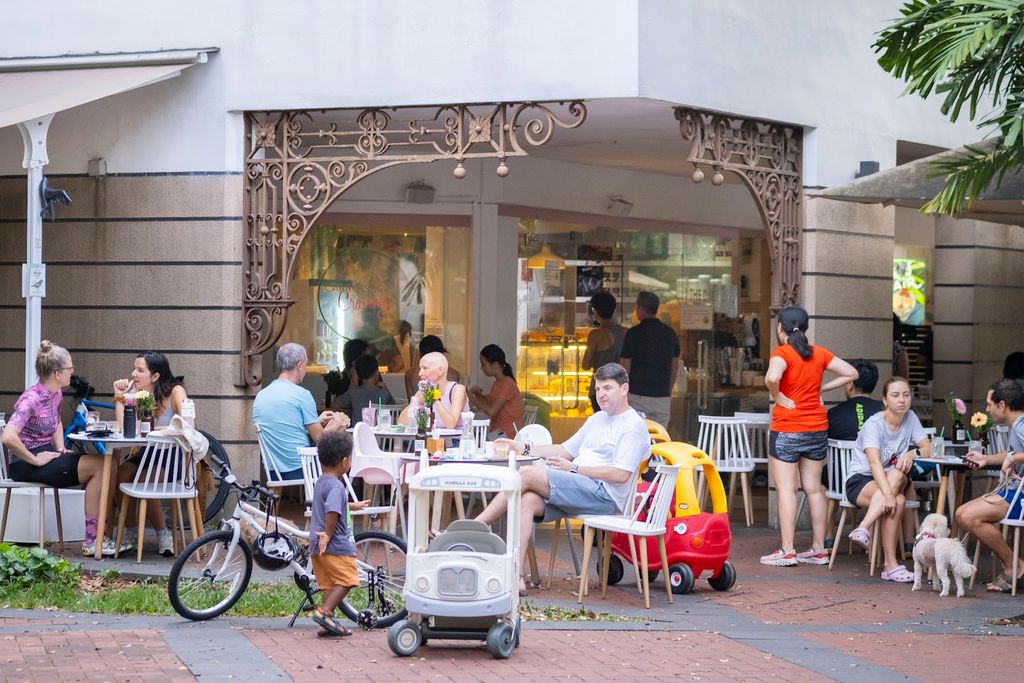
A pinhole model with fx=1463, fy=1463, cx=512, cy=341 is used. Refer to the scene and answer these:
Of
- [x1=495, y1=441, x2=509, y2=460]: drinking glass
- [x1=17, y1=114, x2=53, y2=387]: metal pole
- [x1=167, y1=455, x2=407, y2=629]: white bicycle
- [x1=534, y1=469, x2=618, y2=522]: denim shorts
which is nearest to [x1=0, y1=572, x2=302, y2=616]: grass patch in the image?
[x1=167, y1=455, x2=407, y2=629]: white bicycle

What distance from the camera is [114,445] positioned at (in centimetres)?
983

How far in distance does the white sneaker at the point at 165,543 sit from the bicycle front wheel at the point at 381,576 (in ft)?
8.09

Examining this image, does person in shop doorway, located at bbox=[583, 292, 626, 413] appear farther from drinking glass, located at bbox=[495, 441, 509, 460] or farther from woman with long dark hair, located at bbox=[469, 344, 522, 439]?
drinking glass, located at bbox=[495, 441, 509, 460]

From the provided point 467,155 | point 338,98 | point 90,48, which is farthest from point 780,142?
point 90,48

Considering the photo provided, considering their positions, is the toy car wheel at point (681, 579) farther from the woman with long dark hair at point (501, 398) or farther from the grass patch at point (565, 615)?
the woman with long dark hair at point (501, 398)

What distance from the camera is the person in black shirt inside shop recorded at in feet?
36.0

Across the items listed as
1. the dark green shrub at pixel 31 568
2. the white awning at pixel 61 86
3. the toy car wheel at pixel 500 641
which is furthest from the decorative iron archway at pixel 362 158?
the toy car wheel at pixel 500 641

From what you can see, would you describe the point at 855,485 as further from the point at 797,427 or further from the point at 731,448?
the point at 731,448

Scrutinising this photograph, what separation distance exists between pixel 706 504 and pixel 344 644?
629 cm

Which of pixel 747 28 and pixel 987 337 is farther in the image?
pixel 987 337

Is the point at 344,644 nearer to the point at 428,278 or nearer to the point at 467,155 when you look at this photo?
the point at 467,155

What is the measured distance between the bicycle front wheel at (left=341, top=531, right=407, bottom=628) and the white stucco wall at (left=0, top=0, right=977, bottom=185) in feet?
13.8

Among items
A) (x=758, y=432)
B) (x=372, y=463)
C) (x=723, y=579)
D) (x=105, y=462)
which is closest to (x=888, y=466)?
(x=723, y=579)

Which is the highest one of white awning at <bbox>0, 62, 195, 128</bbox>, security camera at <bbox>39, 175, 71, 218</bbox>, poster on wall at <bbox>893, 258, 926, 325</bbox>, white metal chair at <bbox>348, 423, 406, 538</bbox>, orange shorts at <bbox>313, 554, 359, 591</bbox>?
white awning at <bbox>0, 62, 195, 128</bbox>
